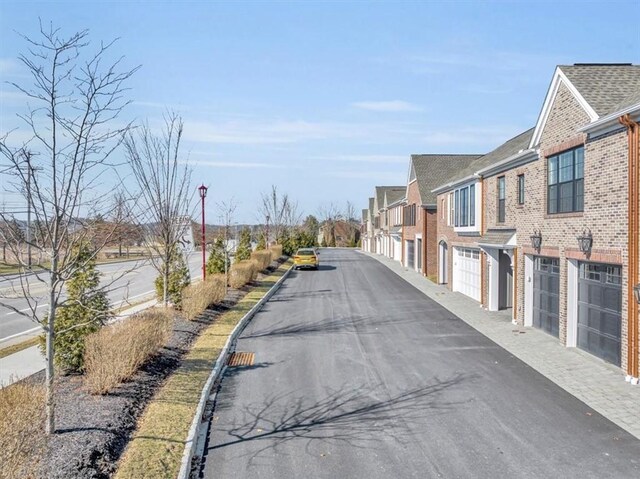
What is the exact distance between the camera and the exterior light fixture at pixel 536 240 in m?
16.4

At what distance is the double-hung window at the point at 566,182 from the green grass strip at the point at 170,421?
985 centimetres

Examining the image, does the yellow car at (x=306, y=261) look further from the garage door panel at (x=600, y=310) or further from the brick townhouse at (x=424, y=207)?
the garage door panel at (x=600, y=310)

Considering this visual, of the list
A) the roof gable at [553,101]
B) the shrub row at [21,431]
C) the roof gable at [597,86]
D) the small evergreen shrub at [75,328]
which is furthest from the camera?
the roof gable at [553,101]

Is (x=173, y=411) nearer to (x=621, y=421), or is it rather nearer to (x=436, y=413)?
(x=436, y=413)

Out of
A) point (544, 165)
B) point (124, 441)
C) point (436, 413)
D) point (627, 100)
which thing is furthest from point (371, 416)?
point (544, 165)

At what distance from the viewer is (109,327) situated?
38.2 feet

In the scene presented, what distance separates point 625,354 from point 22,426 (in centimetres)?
1103

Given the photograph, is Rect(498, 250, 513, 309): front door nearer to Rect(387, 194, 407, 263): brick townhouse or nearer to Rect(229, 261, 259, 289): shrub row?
Rect(229, 261, 259, 289): shrub row

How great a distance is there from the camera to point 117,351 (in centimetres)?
1038

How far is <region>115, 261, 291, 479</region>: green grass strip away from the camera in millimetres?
7109

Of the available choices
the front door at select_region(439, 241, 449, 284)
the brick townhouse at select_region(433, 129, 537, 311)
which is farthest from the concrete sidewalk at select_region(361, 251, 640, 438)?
the front door at select_region(439, 241, 449, 284)

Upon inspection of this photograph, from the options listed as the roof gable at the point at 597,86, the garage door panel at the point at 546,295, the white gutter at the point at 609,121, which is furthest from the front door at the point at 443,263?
the white gutter at the point at 609,121

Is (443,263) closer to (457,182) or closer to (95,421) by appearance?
(457,182)

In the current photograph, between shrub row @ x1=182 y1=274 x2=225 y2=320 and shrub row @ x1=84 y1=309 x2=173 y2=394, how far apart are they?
17.0ft
